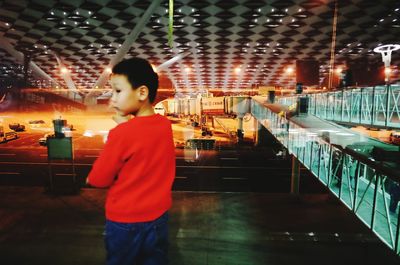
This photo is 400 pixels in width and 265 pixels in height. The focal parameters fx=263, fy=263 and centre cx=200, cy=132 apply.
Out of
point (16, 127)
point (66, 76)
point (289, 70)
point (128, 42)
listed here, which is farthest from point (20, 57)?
point (289, 70)

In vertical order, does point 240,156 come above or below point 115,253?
below

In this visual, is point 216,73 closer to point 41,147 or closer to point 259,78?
point 259,78

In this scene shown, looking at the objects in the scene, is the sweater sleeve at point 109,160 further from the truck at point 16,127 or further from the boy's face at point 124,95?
the truck at point 16,127

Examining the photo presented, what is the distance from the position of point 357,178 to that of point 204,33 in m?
27.2

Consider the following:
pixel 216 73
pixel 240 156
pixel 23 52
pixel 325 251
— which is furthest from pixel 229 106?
pixel 23 52

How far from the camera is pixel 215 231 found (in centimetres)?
707

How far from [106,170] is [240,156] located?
1677cm

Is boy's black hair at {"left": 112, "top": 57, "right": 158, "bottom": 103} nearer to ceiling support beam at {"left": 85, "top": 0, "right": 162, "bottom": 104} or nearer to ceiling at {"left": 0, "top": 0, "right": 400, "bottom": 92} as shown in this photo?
ceiling at {"left": 0, "top": 0, "right": 400, "bottom": 92}

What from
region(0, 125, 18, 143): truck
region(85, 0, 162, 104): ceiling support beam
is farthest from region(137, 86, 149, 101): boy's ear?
region(0, 125, 18, 143): truck

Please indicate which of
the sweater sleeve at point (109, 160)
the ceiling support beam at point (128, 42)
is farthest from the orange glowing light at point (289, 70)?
the sweater sleeve at point (109, 160)

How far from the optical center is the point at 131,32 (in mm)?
27734

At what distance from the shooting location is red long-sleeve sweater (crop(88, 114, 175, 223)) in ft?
4.06

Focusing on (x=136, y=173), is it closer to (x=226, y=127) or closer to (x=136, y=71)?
(x=136, y=71)


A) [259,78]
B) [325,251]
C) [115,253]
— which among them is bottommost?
[325,251]
